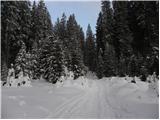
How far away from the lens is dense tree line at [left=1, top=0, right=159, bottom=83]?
Result: 35406 mm

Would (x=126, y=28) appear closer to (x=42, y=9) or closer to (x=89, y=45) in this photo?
(x=42, y=9)

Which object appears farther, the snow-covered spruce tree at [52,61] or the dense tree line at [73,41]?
the dense tree line at [73,41]

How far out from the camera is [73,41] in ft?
229

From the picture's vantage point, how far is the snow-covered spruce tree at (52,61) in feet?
115

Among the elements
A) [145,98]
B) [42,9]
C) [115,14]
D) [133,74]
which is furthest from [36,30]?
[145,98]

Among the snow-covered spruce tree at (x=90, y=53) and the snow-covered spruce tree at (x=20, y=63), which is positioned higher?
the snow-covered spruce tree at (x=90, y=53)

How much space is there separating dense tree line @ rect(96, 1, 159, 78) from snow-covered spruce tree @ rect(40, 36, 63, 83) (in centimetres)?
980

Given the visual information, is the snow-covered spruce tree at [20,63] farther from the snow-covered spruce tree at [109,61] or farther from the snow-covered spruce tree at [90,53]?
the snow-covered spruce tree at [90,53]

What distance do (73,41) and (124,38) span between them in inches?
752

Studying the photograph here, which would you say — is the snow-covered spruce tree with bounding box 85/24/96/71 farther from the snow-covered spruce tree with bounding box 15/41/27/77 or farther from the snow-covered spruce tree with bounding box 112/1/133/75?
the snow-covered spruce tree with bounding box 15/41/27/77

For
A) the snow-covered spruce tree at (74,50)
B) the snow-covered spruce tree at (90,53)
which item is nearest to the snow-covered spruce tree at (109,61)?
the snow-covered spruce tree at (74,50)

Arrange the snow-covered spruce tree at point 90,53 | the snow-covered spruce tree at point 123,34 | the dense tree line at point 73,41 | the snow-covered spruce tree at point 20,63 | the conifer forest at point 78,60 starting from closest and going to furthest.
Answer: the conifer forest at point 78,60, the dense tree line at point 73,41, the snow-covered spruce tree at point 20,63, the snow-covered spruce tree at point 123,34, the snow-covered spruce tree at point 90,53

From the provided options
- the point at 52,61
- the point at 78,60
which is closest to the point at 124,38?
the point at 78,60

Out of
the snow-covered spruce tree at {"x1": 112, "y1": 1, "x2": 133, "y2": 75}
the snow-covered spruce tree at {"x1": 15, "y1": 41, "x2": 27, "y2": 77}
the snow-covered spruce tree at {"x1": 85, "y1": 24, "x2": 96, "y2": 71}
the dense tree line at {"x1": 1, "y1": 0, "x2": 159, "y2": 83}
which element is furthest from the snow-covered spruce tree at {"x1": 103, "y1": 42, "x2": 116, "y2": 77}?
the snow-covered spruce tree at {"x1": 15, "y1": 41, "x2": 27, "y2": 77}
